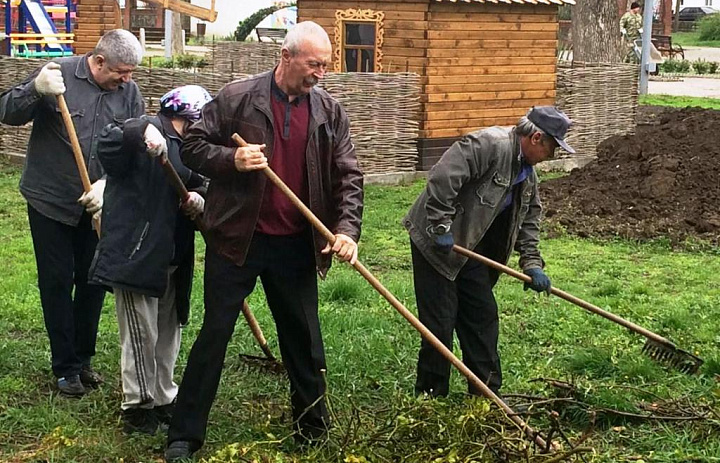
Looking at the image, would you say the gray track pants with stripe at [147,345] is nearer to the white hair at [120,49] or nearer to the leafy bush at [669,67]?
the white hair at [120,49]

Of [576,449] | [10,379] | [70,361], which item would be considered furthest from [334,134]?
[10,379]

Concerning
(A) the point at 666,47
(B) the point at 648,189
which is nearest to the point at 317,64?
(B) the point at 648,189

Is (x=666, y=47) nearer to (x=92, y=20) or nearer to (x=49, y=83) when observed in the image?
(x=92, y=20)

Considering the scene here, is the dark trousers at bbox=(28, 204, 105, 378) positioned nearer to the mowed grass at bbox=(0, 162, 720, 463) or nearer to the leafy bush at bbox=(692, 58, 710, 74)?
the mowed grass at bbox=(0, 162, 720, 463)

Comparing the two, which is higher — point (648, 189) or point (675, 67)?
point (675, 67)

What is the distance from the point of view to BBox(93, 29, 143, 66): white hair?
5398 millimetres

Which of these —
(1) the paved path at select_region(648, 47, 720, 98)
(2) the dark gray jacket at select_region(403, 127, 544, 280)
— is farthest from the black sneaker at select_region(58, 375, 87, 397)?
(1) the paved path at select_region(648, 47, 720, 98)

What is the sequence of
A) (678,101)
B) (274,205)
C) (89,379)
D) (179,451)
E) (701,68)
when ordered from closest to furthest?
(274,205) → (179,451) → (89,379) → (678,101) → (701,68)

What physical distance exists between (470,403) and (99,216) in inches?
84.3

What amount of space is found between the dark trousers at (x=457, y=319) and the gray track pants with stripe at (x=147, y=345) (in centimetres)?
127

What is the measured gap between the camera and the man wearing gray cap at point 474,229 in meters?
5.28

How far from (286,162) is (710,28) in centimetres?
5005

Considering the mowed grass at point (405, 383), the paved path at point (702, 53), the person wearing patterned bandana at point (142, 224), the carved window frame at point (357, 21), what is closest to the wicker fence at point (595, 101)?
the carved window frame at point (357, 21)

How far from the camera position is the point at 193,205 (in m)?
5.08
